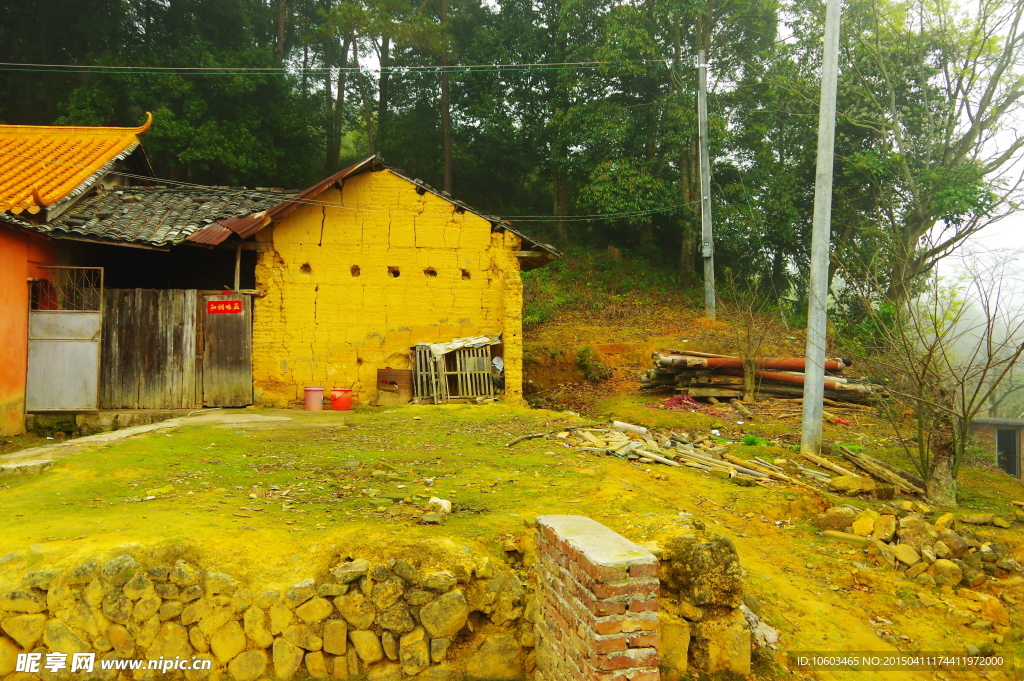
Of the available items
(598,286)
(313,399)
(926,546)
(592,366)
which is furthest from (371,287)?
(598,286)

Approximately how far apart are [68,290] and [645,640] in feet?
37.1

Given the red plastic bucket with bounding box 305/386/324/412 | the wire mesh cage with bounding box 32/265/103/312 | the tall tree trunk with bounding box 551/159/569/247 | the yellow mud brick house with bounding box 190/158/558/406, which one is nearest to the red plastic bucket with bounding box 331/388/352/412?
the red plastic bucket with bounding box 305/386/324/412

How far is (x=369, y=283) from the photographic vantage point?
40.8 ft

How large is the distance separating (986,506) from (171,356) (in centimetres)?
1235

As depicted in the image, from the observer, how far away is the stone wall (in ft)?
14.7

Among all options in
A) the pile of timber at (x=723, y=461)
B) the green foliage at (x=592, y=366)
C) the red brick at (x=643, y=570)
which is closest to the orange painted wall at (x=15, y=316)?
the pile of timber at (x=723, y=461)

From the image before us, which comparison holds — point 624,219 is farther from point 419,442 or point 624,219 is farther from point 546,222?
point 419,442

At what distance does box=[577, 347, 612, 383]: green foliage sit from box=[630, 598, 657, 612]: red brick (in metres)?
13.8

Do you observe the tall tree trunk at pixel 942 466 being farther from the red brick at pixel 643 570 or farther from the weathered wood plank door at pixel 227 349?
the weathered wood plank door at pixel 227 349

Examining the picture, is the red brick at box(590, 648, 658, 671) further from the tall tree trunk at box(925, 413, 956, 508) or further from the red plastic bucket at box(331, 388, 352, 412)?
the red plastic bucket at box(331, 388, 352, 412)

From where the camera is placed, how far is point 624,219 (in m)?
24.5

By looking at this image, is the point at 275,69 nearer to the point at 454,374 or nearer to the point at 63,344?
the point at 63,344

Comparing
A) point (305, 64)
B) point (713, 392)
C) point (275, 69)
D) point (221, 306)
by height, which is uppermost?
point (305, 64)

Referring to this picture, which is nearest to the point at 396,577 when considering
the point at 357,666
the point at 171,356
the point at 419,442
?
the point at 357,666
